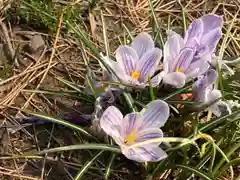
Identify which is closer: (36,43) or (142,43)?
(142,43)

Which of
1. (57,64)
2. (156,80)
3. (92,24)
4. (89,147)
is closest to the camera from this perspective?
(89,147)

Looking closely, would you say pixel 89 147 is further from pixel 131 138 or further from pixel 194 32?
pixel 194 32

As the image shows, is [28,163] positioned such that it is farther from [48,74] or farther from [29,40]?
[29,40]

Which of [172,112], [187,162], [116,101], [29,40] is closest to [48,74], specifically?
[29,40]

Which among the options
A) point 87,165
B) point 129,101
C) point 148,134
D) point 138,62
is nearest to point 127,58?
point 138,62

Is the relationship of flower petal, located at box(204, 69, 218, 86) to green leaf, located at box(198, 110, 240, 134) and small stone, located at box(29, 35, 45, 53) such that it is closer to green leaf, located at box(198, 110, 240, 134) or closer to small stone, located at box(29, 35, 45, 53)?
green leaf, located at box(198, 110, 240, 134)

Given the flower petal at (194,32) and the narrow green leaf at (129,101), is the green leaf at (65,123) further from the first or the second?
the flower petal at (194,32)

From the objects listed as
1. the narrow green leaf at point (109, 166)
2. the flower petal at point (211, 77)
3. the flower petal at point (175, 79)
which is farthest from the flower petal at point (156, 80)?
the narrow green leaf at point (109, 166)
